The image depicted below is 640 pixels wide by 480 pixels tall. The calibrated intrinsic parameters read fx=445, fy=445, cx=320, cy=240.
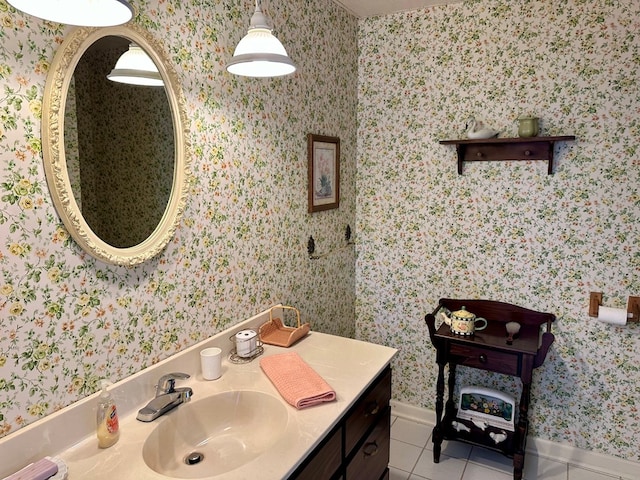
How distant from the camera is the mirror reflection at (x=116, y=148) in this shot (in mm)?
1218

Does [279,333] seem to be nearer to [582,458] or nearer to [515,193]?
[515,193]

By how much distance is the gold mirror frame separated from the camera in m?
1.13

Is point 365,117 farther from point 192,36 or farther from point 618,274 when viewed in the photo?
point 618,274

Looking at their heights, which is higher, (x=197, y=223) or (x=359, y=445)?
(x=197, y=223)

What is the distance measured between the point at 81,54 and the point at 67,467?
3.54 ft

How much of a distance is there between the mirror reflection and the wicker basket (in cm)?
74

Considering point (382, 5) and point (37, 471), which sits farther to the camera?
point (382, 5)

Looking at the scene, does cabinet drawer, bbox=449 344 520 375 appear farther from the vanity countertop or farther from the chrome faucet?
the chrome faucet

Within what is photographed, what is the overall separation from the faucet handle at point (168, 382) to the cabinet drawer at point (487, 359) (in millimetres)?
1486

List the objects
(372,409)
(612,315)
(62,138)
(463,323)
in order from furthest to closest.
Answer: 1. (463,323)
2. (612,315)
3. (372,409)
4. (62,138)

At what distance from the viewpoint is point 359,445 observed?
64.0 inches

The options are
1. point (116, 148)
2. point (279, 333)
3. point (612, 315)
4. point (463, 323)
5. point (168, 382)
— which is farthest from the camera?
point (463, 323)

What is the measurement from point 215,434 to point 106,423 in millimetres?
407

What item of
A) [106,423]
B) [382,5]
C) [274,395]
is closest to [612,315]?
[274,395]
